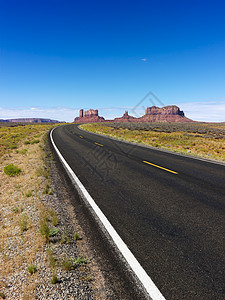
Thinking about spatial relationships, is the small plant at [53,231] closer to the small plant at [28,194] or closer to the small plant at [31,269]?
the small plant at [31,269]

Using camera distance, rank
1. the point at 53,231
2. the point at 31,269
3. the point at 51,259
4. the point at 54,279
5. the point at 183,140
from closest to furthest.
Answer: the point at 54,279
the point at 31,269
the point at 51,259
the point at 53,231
the point at 183,140

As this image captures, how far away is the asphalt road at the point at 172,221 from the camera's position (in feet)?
8.19

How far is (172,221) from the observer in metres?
3.96

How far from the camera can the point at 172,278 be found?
2486 millimetres

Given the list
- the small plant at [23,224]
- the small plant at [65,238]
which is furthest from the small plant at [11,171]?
the small plant at [65,238]

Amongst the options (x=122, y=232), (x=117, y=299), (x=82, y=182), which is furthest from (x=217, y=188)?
(x=117, y=299)

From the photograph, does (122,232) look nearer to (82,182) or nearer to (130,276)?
(130,276)

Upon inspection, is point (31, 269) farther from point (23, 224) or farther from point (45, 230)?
point (23, 224)

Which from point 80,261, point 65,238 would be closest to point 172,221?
point 80,261

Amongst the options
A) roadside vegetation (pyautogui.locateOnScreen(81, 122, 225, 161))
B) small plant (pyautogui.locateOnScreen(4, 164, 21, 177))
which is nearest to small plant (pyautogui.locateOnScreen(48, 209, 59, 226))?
small plant (pyautogui.locateOnScreen(4, 164, 21, 177))

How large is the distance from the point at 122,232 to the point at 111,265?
33.9 inches

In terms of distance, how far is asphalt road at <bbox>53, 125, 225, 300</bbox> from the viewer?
250 centimetres

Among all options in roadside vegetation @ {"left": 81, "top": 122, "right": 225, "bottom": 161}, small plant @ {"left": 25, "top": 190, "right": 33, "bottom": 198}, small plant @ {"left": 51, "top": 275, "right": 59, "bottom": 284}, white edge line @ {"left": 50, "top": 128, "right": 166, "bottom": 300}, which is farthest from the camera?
roadside vegetation @ {"left": 81, "top": 122, "right": 225, "bottom": 161}

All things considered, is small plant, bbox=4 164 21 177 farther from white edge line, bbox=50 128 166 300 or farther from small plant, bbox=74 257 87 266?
small plant, bbox=74 257 87 266
